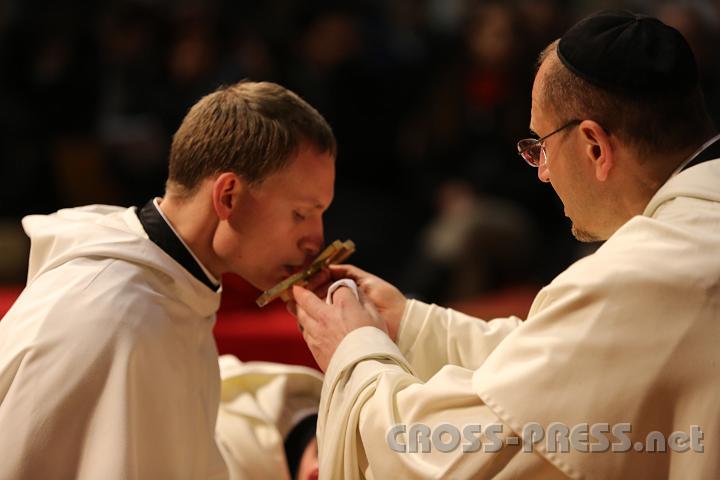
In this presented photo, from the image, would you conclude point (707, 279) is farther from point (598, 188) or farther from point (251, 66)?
point (251, 66)

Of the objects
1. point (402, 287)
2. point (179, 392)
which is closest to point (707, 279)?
point (179, 392)

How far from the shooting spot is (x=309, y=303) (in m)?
2.72

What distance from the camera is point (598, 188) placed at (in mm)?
2430

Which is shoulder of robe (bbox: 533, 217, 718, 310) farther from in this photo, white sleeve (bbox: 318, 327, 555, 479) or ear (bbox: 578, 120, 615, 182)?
white sleeve (bbox: 318, 327, 555, 479)

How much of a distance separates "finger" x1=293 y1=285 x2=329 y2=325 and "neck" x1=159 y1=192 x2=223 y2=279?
239 millimetres

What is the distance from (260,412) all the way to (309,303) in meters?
0.74

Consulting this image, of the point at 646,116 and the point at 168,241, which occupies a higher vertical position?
the point at 646,116

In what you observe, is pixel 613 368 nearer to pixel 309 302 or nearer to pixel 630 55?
pixel 630 55

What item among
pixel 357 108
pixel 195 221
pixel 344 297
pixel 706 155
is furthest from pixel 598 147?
pixel 357 108

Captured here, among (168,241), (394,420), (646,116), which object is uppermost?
(646,116)

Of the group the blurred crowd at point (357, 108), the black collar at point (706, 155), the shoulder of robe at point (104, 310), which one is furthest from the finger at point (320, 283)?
the blurred crowd at point (357, 108)

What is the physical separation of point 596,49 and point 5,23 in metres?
4.88

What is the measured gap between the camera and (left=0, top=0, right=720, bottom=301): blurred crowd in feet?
18.6

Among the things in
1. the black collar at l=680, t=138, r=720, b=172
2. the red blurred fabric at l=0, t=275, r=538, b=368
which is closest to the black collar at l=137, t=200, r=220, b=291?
the black collar at l=680, t=138, r=720, b=172
